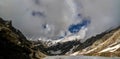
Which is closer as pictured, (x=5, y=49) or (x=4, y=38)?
(x=5, y=49)

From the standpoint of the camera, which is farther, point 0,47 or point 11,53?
point 11,53

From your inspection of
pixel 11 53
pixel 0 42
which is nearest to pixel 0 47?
pixel 0 42

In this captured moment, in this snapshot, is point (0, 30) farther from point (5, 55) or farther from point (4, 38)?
point (5, 55)

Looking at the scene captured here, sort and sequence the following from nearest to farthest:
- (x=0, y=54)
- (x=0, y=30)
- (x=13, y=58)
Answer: (x=0, y=54) → (x=13, y=58) → (x=0, y=30)

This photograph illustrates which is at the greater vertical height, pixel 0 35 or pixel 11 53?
pixel 0 35

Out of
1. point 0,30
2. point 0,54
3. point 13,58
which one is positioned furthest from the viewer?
point 0,30

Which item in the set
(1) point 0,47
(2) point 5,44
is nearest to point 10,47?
(2) point 5,44

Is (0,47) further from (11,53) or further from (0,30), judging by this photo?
(0,30)

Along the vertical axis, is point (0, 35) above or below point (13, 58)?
above

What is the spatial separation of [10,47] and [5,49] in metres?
9.22

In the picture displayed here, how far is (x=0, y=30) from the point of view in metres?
138

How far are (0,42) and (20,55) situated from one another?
80.1ft

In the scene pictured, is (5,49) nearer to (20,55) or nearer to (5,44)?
(5,44)

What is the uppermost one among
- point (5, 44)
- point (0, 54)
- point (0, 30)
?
point (0, 30)
